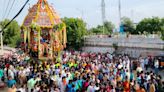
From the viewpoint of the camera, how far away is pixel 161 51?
31109 millimetres

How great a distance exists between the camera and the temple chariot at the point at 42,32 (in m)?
21.3

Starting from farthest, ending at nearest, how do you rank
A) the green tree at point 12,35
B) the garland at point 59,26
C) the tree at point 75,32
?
the green tree at point 12,35 < the tree at point 75,32 < the garland at point 59,26

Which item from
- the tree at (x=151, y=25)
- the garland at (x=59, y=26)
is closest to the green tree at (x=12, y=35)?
the tree at (x=151, y=25)

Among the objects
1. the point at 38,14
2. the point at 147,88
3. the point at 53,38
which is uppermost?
the point at 38,14

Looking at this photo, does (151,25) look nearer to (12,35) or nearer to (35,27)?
(12,35)

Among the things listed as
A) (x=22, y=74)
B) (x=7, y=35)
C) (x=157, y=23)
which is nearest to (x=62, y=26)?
(x=22, y=74)

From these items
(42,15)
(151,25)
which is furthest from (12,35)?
(42,15)

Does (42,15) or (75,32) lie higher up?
(42,15)

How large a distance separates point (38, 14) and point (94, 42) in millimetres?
25395

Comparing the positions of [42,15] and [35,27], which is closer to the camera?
[35,27]

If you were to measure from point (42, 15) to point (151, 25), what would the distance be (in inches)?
1606

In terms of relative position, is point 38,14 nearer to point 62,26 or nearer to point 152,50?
point 62,26

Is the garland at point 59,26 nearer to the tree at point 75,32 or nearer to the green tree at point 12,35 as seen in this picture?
the tree at point 75,32

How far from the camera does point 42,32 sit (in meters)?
21.9
